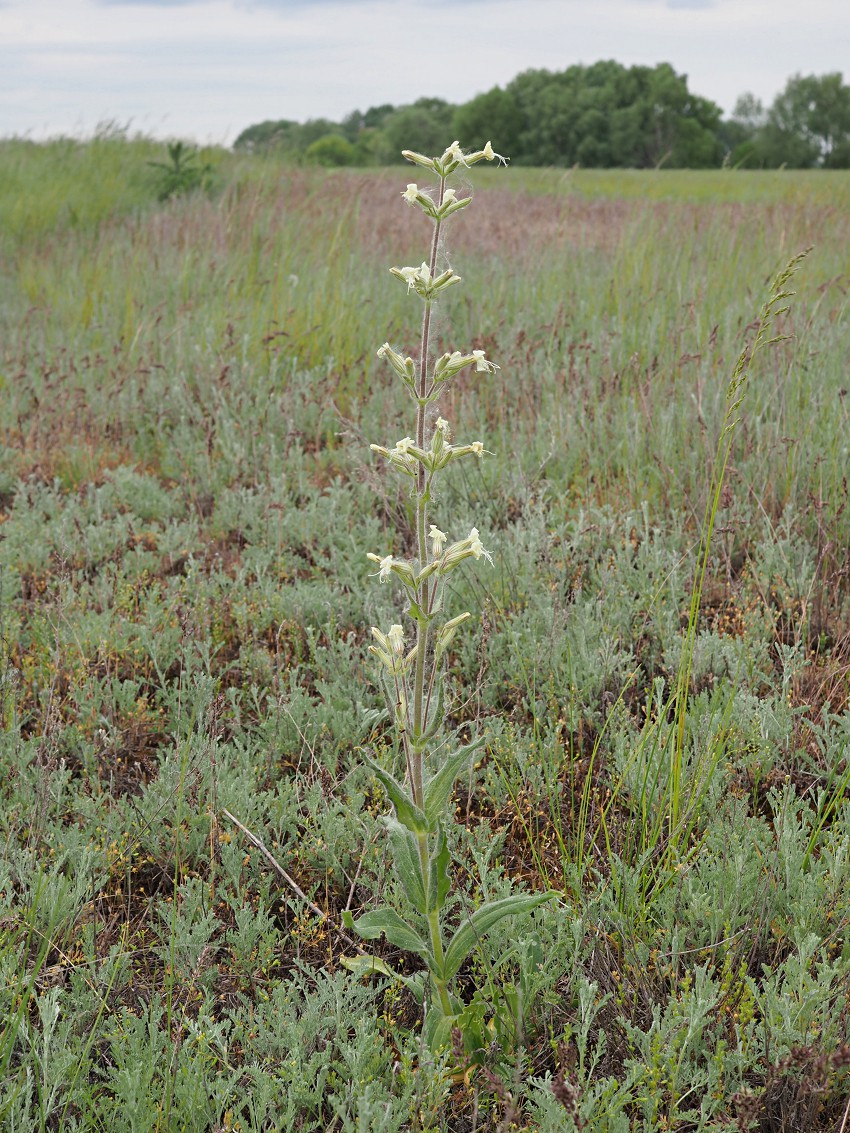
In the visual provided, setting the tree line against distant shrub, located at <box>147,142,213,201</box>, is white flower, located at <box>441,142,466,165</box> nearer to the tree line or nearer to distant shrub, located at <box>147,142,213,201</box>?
distant shrub, located at <box>147,142,213,201</box>

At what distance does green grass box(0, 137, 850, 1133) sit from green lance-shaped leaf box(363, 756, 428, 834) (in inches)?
15.6

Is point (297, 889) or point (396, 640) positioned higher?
point (396, 640)

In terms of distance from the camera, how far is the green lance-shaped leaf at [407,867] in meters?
1.76

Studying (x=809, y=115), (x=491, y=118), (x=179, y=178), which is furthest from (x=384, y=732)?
(x=809, y=115)

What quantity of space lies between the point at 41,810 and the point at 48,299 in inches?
273

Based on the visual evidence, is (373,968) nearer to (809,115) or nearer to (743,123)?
(809,115)

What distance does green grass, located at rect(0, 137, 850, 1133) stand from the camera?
1.77 metres

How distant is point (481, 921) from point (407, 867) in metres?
0.20

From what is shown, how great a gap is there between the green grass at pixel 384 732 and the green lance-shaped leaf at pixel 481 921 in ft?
0.43

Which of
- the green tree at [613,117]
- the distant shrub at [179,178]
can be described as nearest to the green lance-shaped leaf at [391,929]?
the distant shrub at [179,178]

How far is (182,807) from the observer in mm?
2445

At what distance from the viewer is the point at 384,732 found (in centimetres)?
274

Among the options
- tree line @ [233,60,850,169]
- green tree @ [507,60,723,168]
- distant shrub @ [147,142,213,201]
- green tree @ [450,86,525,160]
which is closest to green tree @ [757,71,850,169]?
tree line @ [233,60,850,169]

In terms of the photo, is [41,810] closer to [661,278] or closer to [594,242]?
[661,278]
